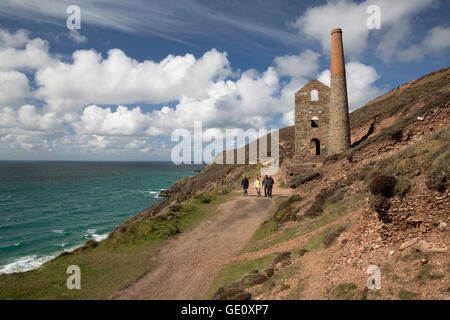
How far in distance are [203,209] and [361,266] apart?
1472 centimetres

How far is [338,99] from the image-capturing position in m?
23.8

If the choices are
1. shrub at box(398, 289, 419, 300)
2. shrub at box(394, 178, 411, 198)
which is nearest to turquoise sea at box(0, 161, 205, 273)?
shrub at box(398, 289, 419, 300)

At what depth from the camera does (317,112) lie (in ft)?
86.4

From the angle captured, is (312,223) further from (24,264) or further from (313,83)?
(24,264)

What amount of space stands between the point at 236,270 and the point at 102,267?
583 cm

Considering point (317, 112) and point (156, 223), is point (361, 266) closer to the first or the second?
point (156, 223)

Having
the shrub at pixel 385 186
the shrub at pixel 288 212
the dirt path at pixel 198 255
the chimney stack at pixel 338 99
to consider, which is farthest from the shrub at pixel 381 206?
the chimney stack at pixel 338 99

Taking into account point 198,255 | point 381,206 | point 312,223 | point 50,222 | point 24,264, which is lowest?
point 24,264

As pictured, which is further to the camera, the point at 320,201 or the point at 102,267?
the point at 320,201

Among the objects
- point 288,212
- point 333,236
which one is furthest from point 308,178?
point 333,236

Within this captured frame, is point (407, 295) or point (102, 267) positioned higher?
point (407, 295)

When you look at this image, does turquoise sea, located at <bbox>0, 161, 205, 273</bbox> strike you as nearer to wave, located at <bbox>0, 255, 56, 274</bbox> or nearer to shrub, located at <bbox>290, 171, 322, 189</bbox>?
wave, located at <bbox>0, 255, 56, 274</bbox>
